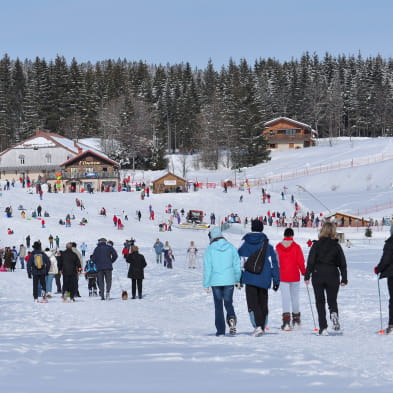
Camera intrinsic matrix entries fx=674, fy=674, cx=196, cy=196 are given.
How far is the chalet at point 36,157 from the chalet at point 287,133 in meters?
26.8

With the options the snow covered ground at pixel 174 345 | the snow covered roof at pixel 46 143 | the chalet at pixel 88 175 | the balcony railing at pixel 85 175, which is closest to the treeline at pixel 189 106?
the snow covered roof at pixel 46 143

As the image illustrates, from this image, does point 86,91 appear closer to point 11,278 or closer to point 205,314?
point 11,278

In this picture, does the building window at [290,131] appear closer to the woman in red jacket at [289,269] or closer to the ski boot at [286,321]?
the woman in red jacket at [289,269]

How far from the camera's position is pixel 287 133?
88312mm

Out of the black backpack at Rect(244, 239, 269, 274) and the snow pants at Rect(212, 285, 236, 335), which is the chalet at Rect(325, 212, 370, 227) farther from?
the black backpack at Rect(244, 239, 269, 274)

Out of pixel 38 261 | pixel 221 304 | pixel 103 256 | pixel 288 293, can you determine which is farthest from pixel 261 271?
pixel 38 261

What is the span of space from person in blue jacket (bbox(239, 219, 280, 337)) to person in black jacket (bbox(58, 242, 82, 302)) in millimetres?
6457

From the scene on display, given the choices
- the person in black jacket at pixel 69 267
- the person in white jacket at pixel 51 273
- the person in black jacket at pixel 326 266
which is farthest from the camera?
the person in white jacket at pixel 51 273

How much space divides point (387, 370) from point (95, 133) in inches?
3497

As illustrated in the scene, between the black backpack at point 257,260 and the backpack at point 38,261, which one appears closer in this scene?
the black backpack at point 257,260

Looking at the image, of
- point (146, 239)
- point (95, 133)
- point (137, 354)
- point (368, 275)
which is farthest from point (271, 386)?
point (95, 133)

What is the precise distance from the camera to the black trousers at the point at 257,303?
7.69m

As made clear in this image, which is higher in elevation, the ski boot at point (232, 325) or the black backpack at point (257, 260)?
the black backpack at point (257, 260)

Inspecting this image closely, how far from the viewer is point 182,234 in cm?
4184
